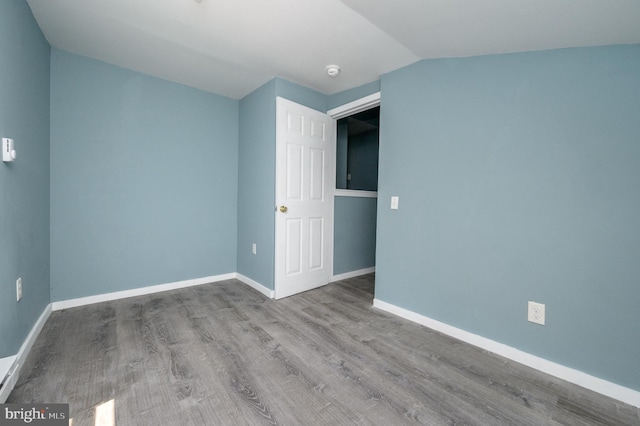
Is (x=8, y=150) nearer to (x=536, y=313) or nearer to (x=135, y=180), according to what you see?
(x=135, y=180)

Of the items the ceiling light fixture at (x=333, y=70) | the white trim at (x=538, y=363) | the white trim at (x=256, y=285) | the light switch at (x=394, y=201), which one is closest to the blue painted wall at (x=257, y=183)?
the white trim at (x=256, y=285)

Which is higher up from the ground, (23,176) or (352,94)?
(352,94)

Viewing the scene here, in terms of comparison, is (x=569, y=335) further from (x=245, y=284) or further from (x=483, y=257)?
(x=245, y=284)

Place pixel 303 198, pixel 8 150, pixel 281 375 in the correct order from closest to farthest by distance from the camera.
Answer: pixel 8 150, pixel 281 375, pixel 303 198

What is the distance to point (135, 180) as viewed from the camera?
275cm

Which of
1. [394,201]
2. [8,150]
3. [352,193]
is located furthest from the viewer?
[352,193]

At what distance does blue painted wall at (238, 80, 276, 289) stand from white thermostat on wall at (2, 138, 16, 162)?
1831 mm

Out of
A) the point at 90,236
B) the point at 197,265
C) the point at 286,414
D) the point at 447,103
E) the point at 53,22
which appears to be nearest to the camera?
the point at 286,414

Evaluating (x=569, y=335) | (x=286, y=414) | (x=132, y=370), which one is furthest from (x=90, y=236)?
(x=569, y=335)

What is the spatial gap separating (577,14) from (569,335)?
6.01 ft

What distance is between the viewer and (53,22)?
1.96m

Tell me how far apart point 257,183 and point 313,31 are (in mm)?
1669

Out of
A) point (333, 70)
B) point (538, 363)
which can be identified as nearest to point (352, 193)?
point (333, 70)

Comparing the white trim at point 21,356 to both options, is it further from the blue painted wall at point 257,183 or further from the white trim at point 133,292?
the blue painted wall at point 257,183
